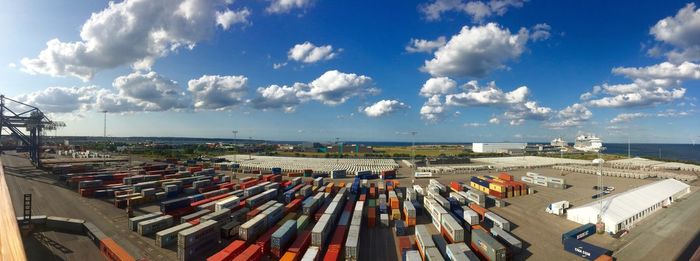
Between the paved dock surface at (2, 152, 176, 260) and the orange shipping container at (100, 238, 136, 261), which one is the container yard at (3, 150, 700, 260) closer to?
the paved dock surface at (2, 152, 176, 260)

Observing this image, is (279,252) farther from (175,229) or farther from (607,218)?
(607,218)

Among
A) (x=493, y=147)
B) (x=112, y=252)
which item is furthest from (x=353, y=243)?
(x=493, y=147)

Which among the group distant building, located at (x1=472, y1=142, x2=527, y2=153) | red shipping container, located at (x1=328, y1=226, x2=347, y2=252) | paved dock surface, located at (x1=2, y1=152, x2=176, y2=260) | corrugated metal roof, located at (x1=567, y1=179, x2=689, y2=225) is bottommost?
paved dock surface, located at (x1=2, y1=152, x2=176, y2=260)

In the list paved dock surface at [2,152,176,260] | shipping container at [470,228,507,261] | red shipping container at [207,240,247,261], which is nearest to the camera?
red shipping container at [207,240,247,261]

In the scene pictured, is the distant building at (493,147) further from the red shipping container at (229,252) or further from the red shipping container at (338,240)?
the red shipping container at (229,252)

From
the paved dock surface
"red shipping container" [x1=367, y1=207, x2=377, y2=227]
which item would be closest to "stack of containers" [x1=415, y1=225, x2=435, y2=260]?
"red shipping container" [x1=367, y1=207, x2=377, y2=227]

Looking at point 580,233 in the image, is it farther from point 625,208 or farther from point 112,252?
point 112,252

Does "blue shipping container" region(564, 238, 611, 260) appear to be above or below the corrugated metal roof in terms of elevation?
below
